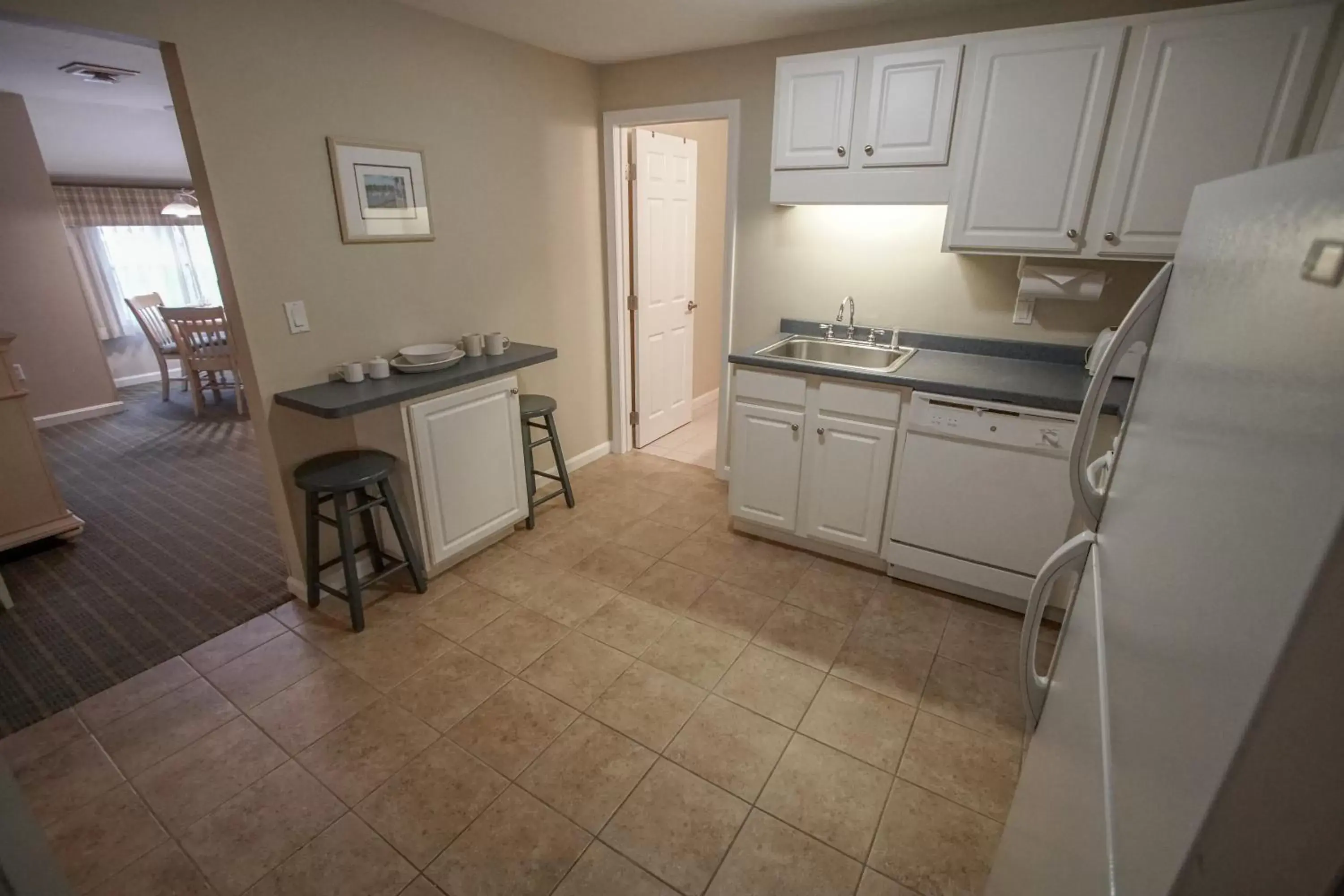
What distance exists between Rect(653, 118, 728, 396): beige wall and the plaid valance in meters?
5.65

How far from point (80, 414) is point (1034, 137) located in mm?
6927

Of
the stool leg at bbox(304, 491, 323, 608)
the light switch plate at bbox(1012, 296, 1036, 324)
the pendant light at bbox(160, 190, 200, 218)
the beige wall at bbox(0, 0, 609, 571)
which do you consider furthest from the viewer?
the pendant light at bbox(160, 190, 200, 218)

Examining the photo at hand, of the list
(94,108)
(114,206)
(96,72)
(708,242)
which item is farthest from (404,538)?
(114,206)

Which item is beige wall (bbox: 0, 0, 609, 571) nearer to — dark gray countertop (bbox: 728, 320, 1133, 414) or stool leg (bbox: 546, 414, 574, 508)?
stool leg (bbox: 546, 414, 574, 508)

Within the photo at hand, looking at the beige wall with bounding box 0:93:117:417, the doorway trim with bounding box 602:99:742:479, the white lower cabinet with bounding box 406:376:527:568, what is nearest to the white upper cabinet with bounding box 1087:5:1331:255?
the doorway trim with bounding box 602:99:742:479

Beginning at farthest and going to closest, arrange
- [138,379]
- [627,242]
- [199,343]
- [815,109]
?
[138,379] → [199,343] → [627,242] → [815,109]

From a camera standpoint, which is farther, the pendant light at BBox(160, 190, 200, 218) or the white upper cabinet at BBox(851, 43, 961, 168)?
the pendant light at BBox(160, 190, 200, 218)

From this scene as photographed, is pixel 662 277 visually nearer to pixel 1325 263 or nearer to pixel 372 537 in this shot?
pixel 372 537

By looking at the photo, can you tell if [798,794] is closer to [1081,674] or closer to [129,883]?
[1081,674]

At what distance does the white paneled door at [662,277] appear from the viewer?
150 inches

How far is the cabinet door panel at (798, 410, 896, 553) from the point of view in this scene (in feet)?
8.63

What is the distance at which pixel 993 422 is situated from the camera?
2320 millimetres

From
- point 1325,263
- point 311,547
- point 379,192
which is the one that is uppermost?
point 379,192

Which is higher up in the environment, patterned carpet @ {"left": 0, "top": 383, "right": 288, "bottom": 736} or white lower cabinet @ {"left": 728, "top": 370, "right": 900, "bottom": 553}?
white lower cabinet @ {"left": 728, "top": 370, "right": 900, "bottom": 553}
